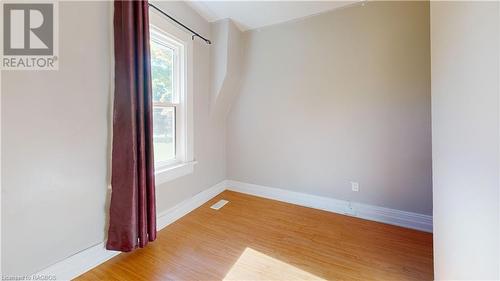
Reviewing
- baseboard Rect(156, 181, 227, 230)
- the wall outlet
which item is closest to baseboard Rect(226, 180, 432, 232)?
the wall outlet

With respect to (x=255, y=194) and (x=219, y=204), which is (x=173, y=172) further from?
(x=255, y=194)

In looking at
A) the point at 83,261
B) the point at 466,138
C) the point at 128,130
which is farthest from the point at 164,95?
the point at 466,138

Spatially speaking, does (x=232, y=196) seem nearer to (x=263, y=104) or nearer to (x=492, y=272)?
(x=263, y=104)

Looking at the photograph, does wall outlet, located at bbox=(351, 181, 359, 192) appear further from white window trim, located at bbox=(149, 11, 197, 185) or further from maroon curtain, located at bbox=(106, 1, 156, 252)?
maroon curtain, located at bbox=(106, 1, 156, 252)

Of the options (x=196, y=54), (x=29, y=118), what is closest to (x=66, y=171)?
(x=29, y=118)

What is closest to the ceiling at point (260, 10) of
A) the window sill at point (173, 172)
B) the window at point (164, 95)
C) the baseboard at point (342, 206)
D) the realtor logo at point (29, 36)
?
the window at point (164, 95)

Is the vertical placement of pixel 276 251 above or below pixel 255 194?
below

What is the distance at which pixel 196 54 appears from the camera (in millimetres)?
2498

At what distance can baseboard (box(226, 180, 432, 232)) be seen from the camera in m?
2.09

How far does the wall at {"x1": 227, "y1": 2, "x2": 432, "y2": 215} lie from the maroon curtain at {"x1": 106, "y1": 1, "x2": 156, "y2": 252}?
1.62m

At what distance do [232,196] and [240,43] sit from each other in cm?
223

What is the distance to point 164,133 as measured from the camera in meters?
2.29

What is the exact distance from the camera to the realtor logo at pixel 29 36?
1.16 m

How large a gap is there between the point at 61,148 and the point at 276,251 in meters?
1.80
